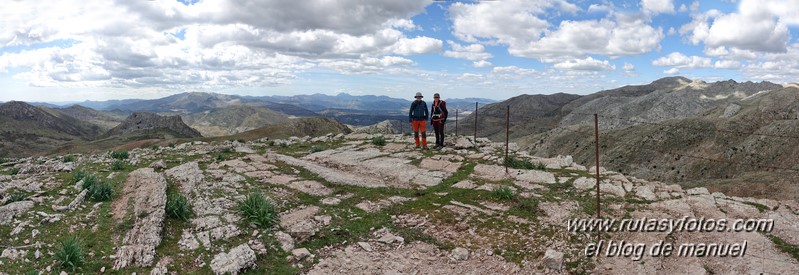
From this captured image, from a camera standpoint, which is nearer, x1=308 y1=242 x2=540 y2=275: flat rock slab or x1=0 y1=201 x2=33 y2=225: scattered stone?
x1=308 y1=242 x2=540 y2=275: flat rock slab

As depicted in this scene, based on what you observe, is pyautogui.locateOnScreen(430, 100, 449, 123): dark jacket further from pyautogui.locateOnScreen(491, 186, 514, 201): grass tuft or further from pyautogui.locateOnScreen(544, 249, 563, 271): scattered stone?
pyautogui.locateOnScreen(544, 249, 563, 271): scattered stone

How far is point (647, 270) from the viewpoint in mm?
7895

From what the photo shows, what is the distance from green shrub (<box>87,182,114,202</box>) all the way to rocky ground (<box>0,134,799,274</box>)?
0.51 feet

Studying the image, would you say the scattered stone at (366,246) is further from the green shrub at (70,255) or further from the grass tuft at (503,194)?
the green shrub at (70,255)

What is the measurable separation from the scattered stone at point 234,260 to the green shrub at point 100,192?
4976 mm

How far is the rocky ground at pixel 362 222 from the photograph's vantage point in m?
8.02

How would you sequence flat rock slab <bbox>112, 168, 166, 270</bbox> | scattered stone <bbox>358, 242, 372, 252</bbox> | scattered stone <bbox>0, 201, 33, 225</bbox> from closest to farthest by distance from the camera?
flat rock slab <bbox>112, 168, 166, 270</bbox>, scattered stone <bbox>0, 201, 33, 225</bbox>, scattered stone <bbox>358, 242, 372, 252</bbox>

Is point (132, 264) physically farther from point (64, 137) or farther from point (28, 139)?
point (64, 137)

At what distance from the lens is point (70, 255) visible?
7320mm

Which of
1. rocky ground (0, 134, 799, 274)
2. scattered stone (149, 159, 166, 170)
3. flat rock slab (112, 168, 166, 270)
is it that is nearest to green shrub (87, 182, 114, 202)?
rocky ground (0, 134, 799, 274)

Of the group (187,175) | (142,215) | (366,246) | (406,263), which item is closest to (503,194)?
(406,263)

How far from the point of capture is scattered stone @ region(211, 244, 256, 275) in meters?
7.71

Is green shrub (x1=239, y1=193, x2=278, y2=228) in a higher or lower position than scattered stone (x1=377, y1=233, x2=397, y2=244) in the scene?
higher

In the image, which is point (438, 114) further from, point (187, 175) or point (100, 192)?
point (100, 192)
